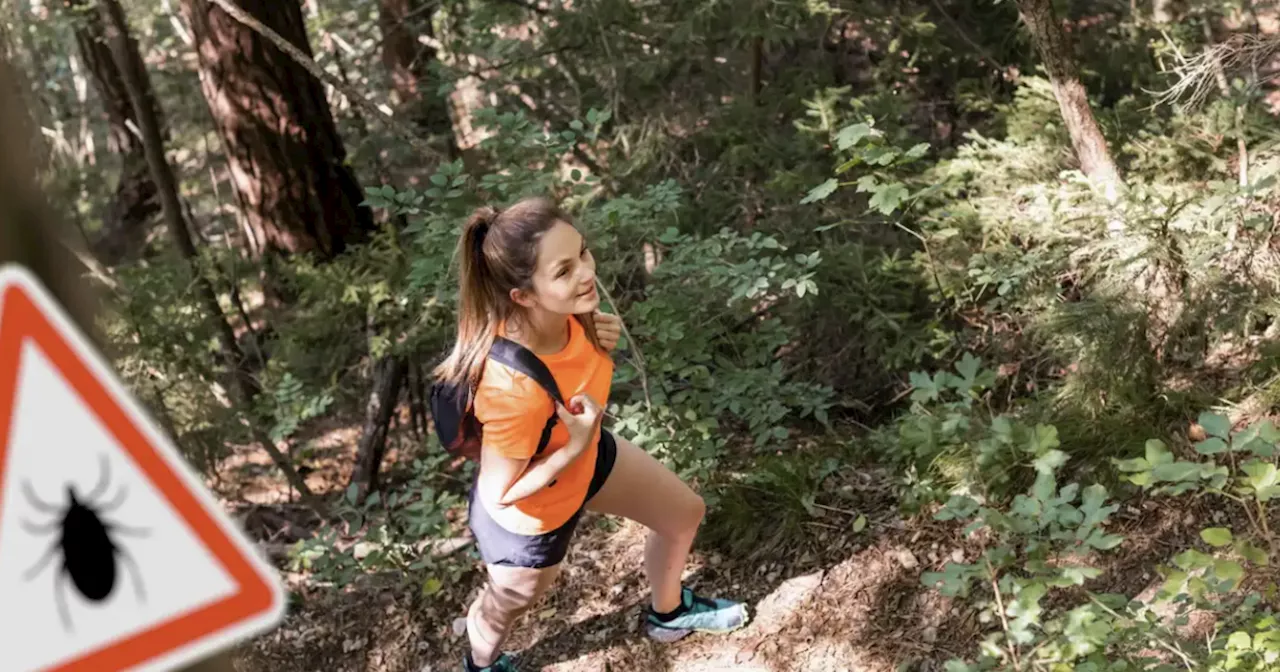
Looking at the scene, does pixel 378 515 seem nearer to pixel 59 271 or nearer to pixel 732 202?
pixel 732 202

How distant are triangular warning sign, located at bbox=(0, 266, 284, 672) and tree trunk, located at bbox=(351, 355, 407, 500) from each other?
14.7 feet

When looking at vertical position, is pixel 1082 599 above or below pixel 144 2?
below

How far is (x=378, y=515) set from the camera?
519 cm

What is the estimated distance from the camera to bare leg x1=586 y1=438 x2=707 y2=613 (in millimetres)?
3352

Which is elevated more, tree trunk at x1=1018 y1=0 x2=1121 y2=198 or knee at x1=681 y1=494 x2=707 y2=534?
tree trunk at x1=1018 y1=0 x2=1121 y2=198

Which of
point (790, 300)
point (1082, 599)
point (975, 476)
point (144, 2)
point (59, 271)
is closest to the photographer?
point (59, 271)

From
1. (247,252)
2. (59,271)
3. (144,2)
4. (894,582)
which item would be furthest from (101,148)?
(59,271)

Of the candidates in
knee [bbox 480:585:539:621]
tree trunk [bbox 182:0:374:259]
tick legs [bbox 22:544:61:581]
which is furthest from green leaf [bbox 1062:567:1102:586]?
tree trunk [bbox 182:0:374:259]

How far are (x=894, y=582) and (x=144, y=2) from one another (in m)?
9.03

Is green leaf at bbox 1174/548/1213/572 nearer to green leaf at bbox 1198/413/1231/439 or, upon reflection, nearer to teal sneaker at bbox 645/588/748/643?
green leaf at bbox 1198/413/1231/439

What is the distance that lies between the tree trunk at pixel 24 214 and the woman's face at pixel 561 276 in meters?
1.60

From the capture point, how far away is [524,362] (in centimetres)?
274

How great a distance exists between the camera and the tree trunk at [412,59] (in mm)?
6879

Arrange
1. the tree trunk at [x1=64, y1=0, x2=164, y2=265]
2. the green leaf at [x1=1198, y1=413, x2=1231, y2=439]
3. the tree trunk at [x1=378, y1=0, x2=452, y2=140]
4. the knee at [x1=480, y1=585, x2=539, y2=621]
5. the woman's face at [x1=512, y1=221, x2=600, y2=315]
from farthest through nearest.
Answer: the tree trunk at [x1=64, y1=0, x2=164, y2=265]
the tree trunk at [x1=378, y1=0, x2=452, y2=140]
the knee at [x1=480, y1=585, x2=539, y2=621]
the woman's face at [x1=512, y1=221, x2=600, y2=315]
the green leaf at [x1=1198, y1=413, x2=1231, y2=439]
